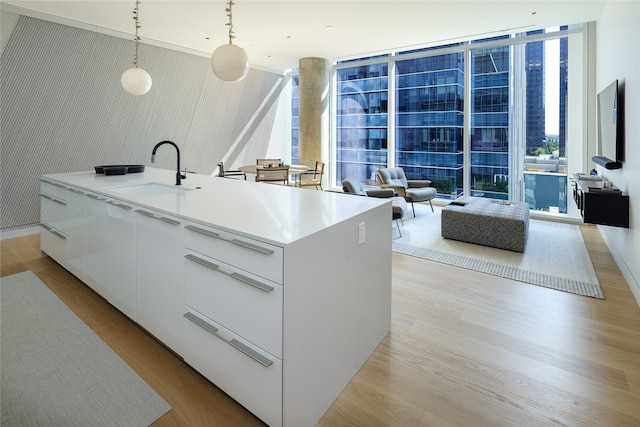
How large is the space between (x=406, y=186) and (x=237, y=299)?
513 centimetres

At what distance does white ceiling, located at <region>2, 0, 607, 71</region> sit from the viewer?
4.70 m

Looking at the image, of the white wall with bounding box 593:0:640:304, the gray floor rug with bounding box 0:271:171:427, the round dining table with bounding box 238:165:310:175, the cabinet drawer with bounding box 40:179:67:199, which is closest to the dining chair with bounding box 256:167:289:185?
the round dining table with bounding box 238:165:310:175

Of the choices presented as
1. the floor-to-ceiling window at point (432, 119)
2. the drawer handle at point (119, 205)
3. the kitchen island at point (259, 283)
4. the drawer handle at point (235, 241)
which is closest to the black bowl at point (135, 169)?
the kitchen island at point (259, 283)

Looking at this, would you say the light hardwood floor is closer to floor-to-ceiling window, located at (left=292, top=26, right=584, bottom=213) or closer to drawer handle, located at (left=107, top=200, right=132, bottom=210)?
drawer handle, located at (left=107, top=200, right=132, bottom=210)

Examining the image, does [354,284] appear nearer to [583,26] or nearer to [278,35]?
[278,35]

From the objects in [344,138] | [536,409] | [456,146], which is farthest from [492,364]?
[344,138]

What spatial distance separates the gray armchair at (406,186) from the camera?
5879 millimetres

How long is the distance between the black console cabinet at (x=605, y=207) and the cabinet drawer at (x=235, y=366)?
11.6 feet

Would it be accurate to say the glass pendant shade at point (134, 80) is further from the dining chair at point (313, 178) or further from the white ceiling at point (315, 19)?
the dining chair at point (313, 178)

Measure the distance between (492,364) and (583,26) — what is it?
5874 mm

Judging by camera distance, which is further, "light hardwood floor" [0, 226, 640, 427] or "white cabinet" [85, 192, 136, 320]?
"white cabinet" [85, 192, 136, 320]

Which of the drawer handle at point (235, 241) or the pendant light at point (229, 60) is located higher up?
the pendant light at point (229, 60)

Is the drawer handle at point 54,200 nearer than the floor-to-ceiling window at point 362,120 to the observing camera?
Yes

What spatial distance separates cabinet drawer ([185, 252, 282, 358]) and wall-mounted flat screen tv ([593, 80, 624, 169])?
4.02 meters
